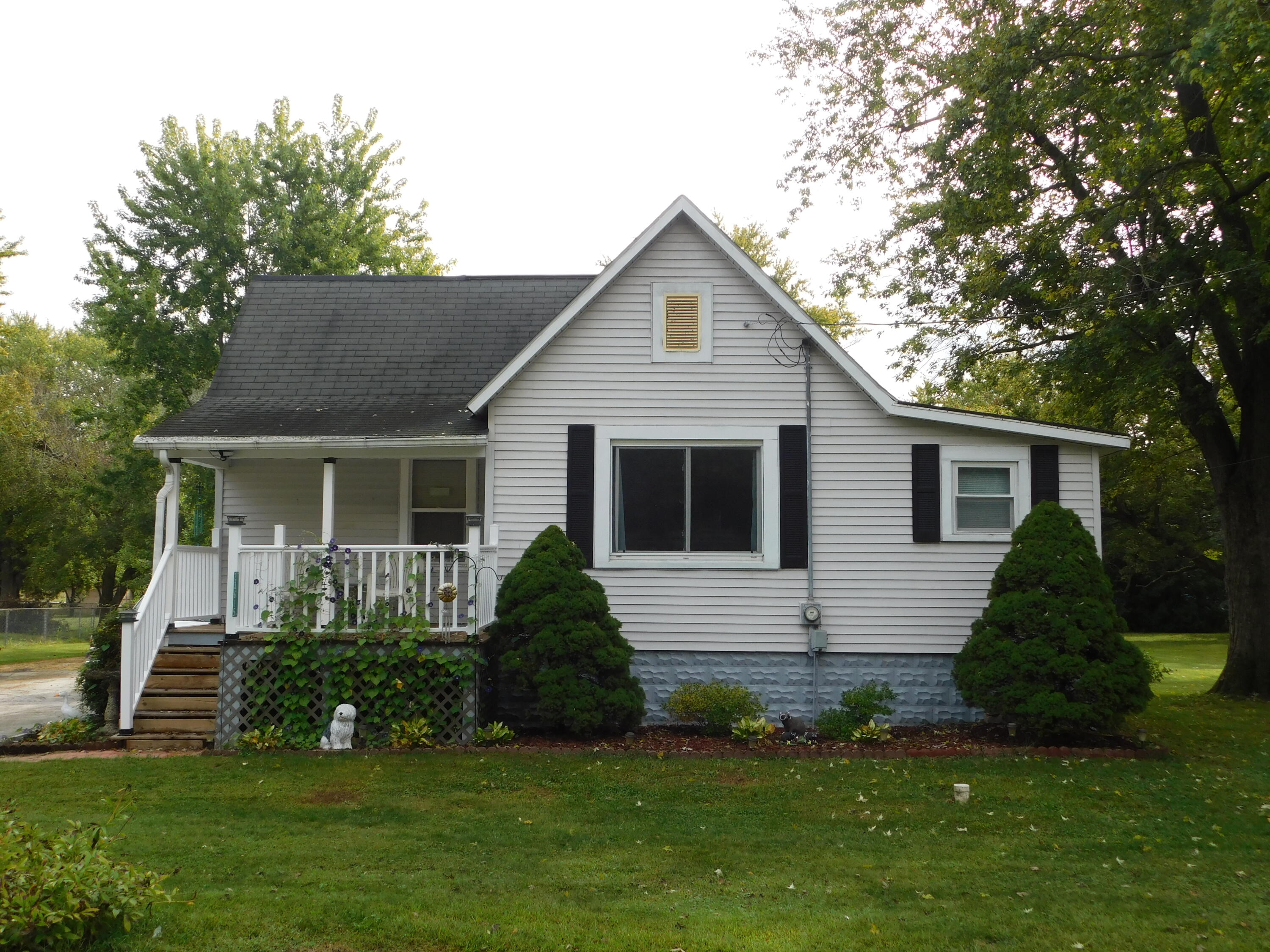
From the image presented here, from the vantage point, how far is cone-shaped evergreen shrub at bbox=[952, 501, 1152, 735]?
9781 millimetres

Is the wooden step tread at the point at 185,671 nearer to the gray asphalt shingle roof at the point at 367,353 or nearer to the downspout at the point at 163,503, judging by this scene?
the downspout at the point at 163,503

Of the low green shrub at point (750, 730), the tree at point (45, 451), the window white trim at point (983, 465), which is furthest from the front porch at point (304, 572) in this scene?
the tree at point (45, 451)

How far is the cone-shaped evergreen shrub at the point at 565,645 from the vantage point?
10.1 meters

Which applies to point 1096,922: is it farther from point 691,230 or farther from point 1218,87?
point 1218,87

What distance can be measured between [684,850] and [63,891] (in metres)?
3.68

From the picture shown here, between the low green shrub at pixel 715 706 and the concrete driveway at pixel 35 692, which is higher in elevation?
the low green shrub at pixel 715 706

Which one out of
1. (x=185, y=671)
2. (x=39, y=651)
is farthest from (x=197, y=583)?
(x=39, y=651)

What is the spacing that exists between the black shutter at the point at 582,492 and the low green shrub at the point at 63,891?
6.66 metres

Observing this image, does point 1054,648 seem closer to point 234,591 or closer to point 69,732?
point 234,591

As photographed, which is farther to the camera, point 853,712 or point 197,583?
point 197,583

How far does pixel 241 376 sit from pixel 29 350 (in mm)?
32757

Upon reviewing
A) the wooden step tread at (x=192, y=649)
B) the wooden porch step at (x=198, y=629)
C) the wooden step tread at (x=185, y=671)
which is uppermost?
the wooden porch step at (x=198, y=629)

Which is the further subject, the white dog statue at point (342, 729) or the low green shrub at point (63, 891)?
the white dog statue at point (342, 729)

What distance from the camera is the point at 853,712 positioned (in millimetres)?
10797
